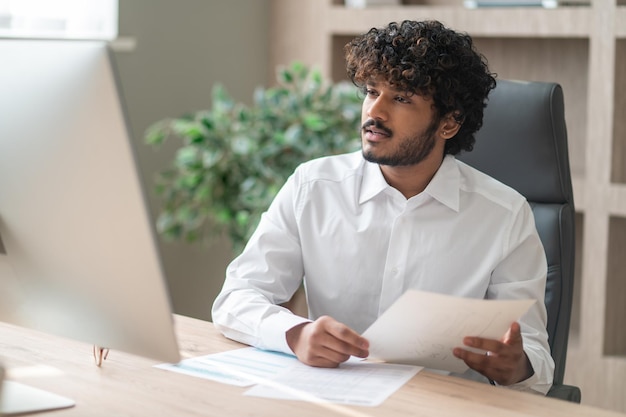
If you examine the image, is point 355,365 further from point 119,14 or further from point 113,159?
point 119,14

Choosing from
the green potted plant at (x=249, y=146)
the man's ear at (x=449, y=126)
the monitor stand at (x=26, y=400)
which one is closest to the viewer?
the monitor stand at (x=26, y=400)

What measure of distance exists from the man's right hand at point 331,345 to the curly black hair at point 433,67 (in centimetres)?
54

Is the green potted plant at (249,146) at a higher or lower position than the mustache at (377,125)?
lower

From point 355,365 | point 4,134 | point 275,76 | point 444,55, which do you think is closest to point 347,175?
point 444,55

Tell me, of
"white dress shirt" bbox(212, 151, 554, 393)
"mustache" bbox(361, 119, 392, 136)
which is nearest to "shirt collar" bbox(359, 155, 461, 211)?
"white dress shirt" bbox(212, 151, 554, 393)

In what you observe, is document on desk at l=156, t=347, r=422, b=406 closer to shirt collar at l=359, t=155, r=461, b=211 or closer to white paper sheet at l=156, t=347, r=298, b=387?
white paper sheet at l=156, t=347, r=298, b=387

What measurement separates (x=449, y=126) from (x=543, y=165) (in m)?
0.23

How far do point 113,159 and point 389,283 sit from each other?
87 cm

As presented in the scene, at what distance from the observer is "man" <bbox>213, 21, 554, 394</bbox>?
1.83 metres

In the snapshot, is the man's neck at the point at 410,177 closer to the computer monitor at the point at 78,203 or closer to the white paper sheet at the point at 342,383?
the white paper sheet at the point at 342,383

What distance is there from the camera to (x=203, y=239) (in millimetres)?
3762

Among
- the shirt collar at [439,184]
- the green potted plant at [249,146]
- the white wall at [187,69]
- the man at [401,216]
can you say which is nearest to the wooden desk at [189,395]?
the man at [401,216]

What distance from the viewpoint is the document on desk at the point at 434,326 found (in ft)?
4.59

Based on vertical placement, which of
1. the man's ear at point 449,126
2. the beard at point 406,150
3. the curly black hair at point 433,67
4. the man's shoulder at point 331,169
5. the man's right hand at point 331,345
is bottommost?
the man's right hand at point 331,345
